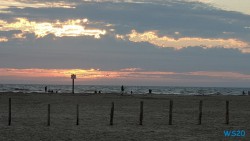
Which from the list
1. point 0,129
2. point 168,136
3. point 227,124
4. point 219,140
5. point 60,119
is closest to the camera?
point 219,140

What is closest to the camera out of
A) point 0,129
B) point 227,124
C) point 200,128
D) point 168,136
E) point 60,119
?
point 168,136

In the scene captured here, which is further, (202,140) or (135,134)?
(135,134)

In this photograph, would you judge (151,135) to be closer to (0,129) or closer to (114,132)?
(114,132)

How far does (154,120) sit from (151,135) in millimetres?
6593

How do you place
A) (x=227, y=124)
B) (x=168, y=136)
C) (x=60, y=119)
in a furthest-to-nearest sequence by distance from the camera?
1. (x=60, y=119)
2. (x=227, y=124)
3. (x=168, y=136)

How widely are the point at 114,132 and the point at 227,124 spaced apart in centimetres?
756

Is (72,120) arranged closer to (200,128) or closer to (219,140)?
(200,128)

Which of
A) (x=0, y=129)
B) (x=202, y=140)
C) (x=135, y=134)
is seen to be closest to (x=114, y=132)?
(x=135, y=134)

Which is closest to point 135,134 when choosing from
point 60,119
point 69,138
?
point 69,138

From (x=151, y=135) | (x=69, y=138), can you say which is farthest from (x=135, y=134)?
(x=69, y=138)

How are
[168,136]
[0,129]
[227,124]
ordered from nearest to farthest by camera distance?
[168,136], [0,129], [227,124]

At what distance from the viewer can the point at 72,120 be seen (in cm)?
2514

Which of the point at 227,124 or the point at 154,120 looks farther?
the point at 154,120

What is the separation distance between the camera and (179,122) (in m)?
25.0
